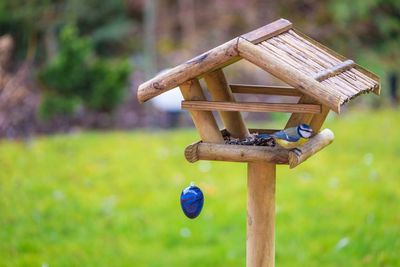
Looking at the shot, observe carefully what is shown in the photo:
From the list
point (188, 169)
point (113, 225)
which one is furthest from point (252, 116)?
point (113, 225)

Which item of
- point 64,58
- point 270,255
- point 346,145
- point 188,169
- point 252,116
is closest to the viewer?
point 270,255

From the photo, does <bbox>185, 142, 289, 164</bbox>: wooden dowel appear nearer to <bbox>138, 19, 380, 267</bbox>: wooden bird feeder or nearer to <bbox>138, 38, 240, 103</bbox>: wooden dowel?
<bbox>138, 19, 380, 267</bbox>: wooden bird feeder

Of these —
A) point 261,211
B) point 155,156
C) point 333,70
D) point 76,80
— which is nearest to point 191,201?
point 261,211

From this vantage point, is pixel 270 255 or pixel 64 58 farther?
pixel 64 58

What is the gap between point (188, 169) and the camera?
227 inches

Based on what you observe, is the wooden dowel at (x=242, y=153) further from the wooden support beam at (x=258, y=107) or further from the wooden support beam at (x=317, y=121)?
the wooden support beam at (x=317, y=121)

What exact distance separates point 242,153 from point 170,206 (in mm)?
2525

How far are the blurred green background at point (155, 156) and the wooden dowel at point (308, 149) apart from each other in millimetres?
1316

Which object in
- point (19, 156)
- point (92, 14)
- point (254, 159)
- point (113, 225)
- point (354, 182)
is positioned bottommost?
point (254, 159)

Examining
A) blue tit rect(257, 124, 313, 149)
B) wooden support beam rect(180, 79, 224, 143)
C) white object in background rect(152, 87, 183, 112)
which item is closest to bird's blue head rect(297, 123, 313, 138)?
blue tit rect(257, 124, 313, 149)

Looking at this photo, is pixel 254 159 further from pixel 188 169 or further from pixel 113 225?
pixel 188 169

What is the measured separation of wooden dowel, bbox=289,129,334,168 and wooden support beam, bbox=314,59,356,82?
26 centimetres

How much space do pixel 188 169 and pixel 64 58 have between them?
2.48 metres

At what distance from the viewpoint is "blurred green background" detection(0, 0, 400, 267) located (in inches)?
161
